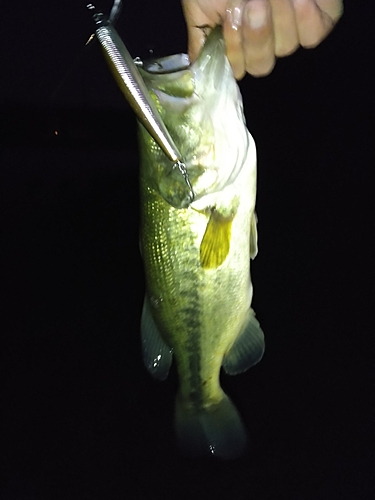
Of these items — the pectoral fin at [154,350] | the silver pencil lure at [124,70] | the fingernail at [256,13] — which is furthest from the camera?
the pectoral fin at [154,350]

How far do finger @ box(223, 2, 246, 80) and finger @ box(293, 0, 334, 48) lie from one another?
15 centimetres

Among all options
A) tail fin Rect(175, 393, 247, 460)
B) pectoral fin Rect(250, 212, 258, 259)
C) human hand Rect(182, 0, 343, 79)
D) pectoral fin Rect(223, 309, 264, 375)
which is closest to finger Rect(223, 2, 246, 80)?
human hand Rect(182, 0, 343, 79)

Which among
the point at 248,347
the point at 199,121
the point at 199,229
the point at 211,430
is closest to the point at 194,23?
the point at 199,121

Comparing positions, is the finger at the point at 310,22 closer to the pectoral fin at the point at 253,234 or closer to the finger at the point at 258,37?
the finger at the point at 258,37

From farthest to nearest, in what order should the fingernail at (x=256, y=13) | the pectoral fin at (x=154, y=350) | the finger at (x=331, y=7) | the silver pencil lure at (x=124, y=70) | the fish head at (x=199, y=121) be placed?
the pectoral fin at (x=154, y=350) → the finger at (x=331, y=7) → the fingernail at (x=256, y=13) → the fish head at (x=199, y=121) → the silver pencil lure at (x=124, y=70)

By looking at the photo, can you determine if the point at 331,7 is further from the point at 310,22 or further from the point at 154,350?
the point at 154,350

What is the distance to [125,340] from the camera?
250 cm

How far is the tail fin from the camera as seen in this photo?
4.03 feet

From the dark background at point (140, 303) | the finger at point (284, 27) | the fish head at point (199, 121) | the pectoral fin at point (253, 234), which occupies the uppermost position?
the finger at point (284, 27)

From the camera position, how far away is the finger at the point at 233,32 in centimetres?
89

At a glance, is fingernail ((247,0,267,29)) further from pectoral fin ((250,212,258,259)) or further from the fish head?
pectoral fin ((250,212,258,259))

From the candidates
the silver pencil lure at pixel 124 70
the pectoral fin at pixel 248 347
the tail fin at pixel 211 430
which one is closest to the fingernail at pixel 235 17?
the silver pencil lure at pixel 124 70

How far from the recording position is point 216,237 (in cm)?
86

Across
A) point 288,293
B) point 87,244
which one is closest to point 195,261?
point 288,293
